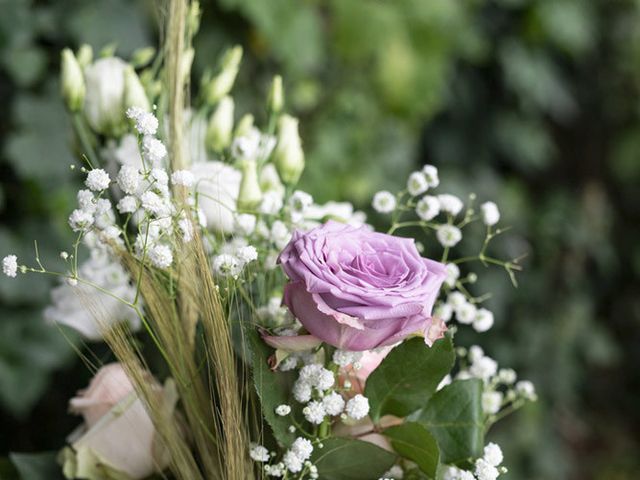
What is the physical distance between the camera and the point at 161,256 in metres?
0.45

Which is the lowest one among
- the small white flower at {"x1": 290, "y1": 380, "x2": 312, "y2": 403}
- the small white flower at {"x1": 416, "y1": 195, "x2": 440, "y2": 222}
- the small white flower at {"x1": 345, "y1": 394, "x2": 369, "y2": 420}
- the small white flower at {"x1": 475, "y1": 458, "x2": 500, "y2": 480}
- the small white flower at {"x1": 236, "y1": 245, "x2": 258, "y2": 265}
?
the small white flower at {"x1": 475, "y1": 458, "x2": 500, "y2": 480}

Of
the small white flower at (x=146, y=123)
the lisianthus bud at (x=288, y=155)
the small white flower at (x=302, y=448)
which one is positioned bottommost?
the small white flower at (x=302, y=448)

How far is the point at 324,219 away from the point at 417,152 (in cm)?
159

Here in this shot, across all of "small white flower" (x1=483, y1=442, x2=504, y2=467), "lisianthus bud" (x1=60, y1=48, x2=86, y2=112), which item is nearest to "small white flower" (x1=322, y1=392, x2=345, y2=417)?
"small white flower" (x1=483, y1=442, x2=504, y2=467)

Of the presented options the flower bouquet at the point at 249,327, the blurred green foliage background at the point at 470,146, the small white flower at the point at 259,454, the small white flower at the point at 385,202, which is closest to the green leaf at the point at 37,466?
the flower bouquet at the point at 249,327

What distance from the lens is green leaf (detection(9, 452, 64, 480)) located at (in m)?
0.56

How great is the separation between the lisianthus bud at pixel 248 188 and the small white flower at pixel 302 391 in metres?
0.15

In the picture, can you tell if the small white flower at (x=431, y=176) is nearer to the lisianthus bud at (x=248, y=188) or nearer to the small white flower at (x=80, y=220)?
the lisianthus bud at (x=248, y=188)

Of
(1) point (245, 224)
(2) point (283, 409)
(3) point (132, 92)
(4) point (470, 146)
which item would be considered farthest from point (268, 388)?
(4) point (470, 146)

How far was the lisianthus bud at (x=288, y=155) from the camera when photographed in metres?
0.61

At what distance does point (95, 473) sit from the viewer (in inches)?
21.3

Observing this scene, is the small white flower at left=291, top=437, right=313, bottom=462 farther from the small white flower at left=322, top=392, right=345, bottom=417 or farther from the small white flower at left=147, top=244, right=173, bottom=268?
the small white flower at left=147, top=244, right=173, bottom=268

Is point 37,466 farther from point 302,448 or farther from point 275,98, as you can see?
point 275,98

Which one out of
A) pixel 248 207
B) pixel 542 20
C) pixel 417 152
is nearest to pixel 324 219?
pixel 248 207
